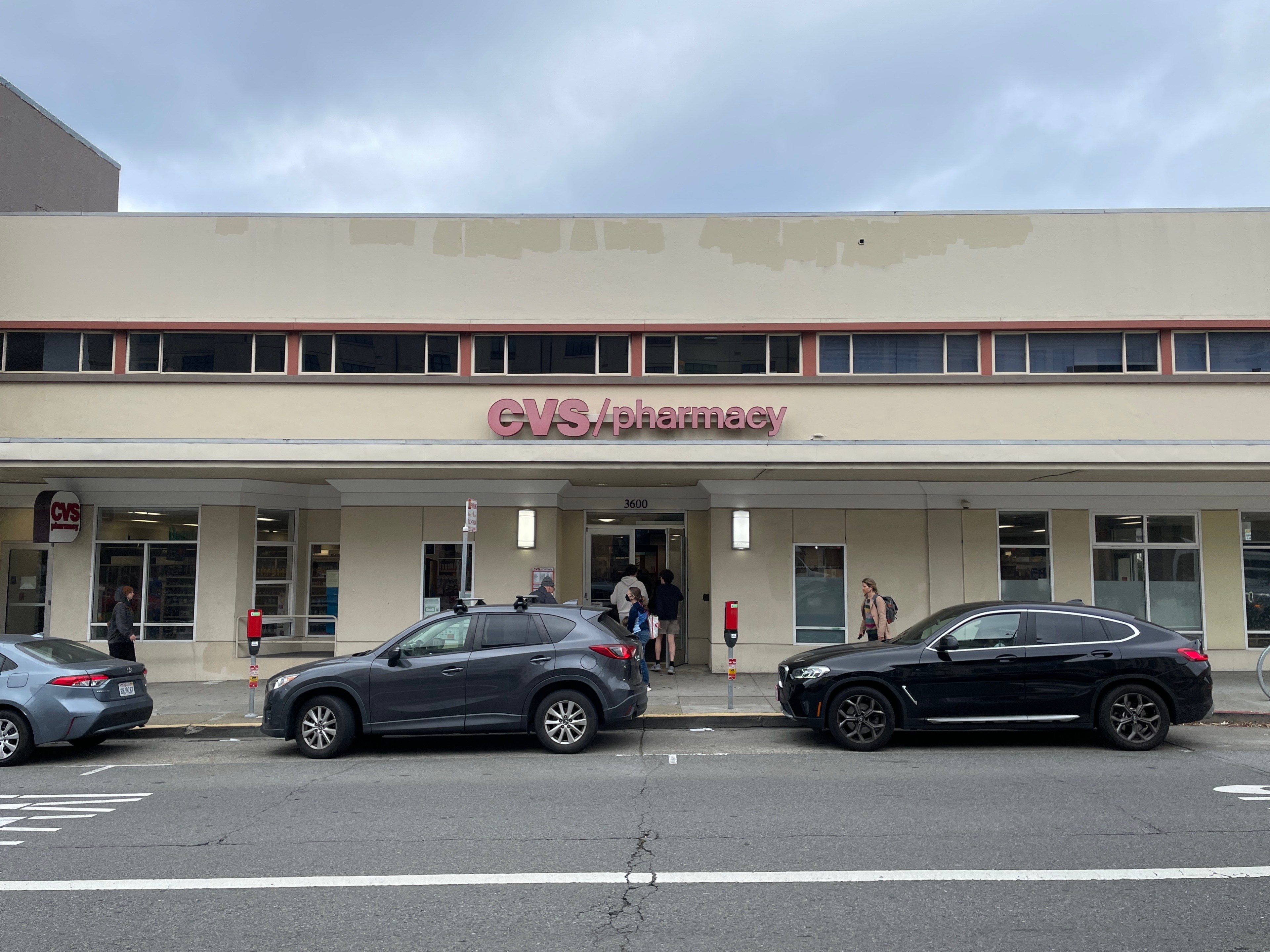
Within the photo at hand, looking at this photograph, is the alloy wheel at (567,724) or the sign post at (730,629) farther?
the sign post at (730,629)

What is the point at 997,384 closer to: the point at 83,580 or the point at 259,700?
the point at 259,700

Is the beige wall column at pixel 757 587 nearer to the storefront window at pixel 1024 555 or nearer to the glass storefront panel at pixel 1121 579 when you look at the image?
the storefront window at pixel 1024 555

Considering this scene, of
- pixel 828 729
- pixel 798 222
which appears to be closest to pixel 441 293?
pixel 798 222

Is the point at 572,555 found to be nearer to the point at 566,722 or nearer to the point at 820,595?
the point at 820,595

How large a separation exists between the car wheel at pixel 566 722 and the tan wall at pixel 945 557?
292 inches

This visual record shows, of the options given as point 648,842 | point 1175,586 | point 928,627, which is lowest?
point 648,842

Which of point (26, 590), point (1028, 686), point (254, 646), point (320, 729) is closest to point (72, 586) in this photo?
point (26, 590)

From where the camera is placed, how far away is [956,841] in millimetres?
6738

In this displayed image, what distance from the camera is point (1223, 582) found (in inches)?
622

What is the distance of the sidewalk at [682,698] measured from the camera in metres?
12.1

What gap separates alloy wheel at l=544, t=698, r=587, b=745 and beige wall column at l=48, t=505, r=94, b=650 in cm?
995

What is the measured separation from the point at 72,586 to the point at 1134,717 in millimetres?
15960

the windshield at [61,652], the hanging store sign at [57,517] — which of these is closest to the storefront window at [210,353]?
the hanging store sign at [57,517]

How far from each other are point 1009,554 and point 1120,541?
76.2 inches
